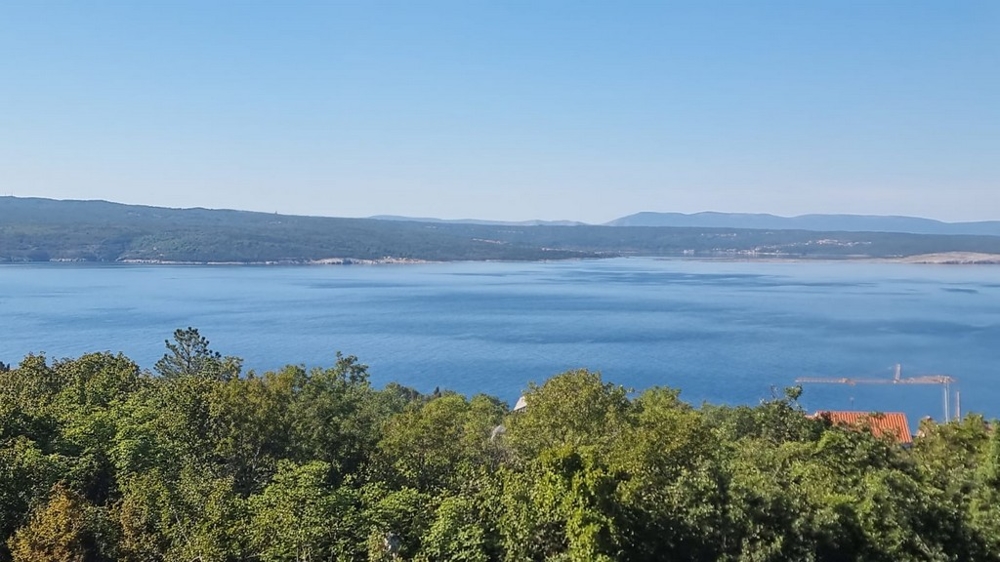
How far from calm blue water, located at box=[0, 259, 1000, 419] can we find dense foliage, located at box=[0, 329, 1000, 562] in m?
39.6

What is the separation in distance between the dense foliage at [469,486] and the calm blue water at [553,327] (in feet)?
130

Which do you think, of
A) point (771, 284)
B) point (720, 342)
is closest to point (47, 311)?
point (720, 342)

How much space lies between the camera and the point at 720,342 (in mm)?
74562

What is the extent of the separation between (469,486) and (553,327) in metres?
73.9

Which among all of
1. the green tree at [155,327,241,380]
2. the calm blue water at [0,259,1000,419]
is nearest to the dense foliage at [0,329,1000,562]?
the green tree at [155,327,241,380]

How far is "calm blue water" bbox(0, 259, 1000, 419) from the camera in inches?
2376

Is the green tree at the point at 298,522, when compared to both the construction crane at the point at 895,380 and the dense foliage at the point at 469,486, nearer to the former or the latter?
the dense foliage at the point at 469,486

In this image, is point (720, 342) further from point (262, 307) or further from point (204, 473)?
point (204, 473)

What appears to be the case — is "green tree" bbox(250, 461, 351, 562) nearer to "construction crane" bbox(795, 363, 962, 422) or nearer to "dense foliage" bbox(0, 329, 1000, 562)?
"dense foliage" bbox(0, 329, 1000, 562)

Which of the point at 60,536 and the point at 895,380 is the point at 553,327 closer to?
the point at 895,380

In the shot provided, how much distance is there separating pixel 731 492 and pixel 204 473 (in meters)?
7.86

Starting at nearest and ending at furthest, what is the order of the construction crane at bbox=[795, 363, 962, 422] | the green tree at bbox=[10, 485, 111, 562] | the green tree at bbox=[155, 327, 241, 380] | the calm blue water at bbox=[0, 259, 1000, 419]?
1. the green tree at bbox=[10, 485, 111, 562]
2. the green tree at bbox=[155, 327, 241, 380]
3. the construction crane at bbox=[795, 363, 962, 422]
4. the calm blue water at bbox=[0, 259, 1000, 419]

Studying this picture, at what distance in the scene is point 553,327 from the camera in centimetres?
8562

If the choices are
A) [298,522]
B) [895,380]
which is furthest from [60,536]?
[895,380]
